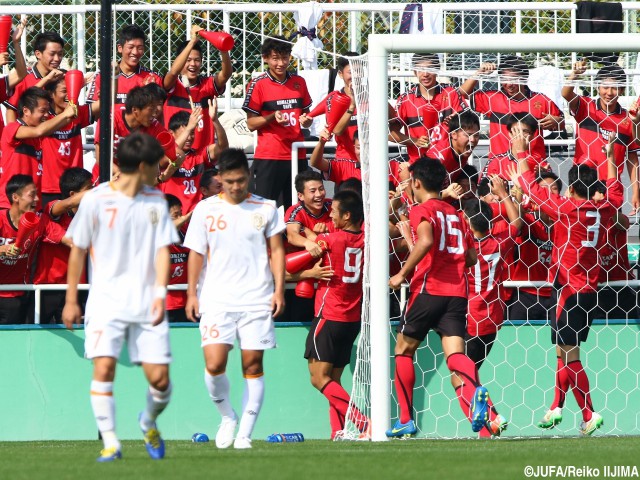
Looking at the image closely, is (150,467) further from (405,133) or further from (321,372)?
(405,133)

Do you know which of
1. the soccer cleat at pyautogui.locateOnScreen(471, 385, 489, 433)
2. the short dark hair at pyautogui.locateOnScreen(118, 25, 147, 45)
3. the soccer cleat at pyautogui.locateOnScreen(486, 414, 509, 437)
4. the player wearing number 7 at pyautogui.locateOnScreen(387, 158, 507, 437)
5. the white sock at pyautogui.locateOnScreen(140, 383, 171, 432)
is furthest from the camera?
the short dark hair at pyautogui.locateOnScreen(118, 25, 147, 45)

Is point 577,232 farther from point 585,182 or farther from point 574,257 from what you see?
point 585,182

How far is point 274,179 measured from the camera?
450 inches

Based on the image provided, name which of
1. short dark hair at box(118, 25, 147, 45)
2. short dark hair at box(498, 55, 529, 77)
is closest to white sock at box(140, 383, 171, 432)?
short dark hair at box(498, 55, 529, 77)

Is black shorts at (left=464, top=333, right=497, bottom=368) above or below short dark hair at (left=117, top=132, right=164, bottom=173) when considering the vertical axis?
below

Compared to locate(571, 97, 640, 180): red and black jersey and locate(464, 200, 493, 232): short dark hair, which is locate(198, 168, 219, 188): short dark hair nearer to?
locate(464, 200, 493, 232): short dark hair

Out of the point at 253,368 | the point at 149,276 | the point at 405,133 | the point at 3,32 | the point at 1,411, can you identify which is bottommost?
the point at 1,411

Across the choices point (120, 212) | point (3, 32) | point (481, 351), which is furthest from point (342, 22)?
point (120, 212)

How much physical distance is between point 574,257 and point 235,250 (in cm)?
354

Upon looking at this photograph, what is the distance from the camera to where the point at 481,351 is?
393 inches

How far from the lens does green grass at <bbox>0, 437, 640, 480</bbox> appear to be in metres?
6.04

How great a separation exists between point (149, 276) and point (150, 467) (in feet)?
3.46

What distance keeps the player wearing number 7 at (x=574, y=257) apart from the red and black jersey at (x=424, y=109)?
124 cm

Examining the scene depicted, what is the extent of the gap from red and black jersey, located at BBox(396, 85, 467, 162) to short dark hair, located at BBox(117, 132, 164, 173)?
4.94 metres
